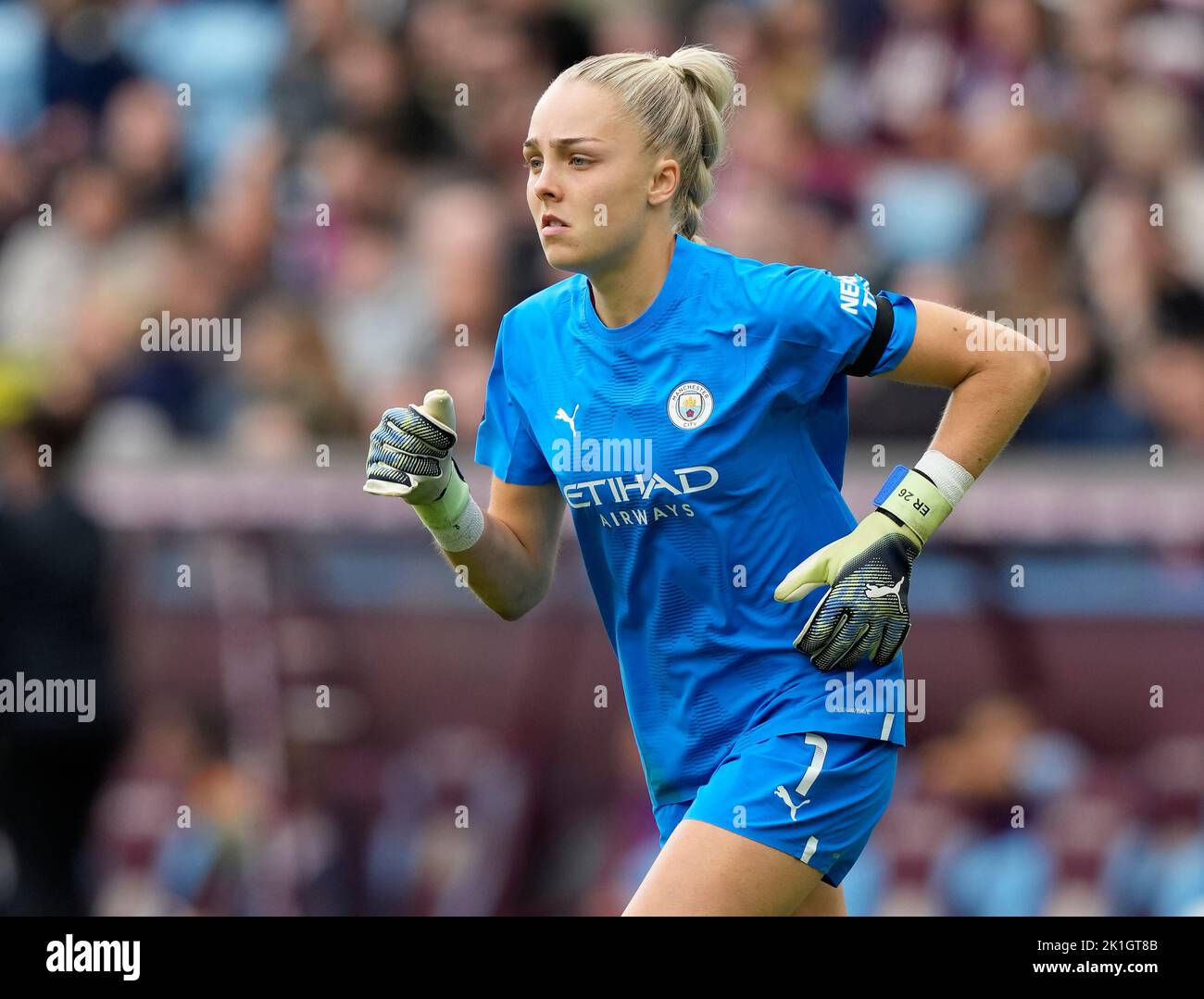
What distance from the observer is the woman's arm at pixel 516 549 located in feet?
13.9

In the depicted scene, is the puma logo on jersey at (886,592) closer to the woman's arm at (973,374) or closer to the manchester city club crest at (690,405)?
the woman's arm at (973,374)

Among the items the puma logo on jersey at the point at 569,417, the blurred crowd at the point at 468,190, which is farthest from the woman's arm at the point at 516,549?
the blurred crowd at the point at 468,190

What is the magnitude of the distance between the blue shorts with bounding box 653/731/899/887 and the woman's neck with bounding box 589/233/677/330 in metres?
0.92

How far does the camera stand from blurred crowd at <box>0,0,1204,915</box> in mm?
7391

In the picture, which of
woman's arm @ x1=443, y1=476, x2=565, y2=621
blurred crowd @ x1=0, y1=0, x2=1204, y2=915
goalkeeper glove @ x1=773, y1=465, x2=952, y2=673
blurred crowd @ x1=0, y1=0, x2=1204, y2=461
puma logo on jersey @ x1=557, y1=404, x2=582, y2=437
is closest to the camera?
goalkeeper glove @ x1=773, y1=465, x2=952, y2=673

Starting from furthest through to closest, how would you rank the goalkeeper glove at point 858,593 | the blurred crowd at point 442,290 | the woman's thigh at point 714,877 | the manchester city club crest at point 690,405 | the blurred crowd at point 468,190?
the blurred crowd at point 468,190 < the blurred crowd at point 442,290 < the manchester city club crest at point 690,405 < the goalkeeper glove at point 858,593 < the woman's thigh at point 714,877

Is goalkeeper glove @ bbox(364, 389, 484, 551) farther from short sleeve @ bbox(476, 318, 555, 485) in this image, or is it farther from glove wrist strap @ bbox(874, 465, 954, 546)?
glove wrist strap @ bbox(874, 465, 954, 546)

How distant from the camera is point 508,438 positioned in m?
4.26

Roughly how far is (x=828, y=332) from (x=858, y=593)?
519mm

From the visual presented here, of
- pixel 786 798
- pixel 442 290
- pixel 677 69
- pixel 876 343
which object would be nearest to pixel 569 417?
pixel 876 343

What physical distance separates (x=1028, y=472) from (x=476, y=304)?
98.1 inches

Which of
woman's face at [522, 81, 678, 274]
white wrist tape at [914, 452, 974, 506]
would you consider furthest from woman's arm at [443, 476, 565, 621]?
white wrist tape at [914, 452, 974, 506]

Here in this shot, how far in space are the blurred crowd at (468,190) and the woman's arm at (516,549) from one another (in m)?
3.40

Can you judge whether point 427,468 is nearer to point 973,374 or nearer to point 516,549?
point 516,549
